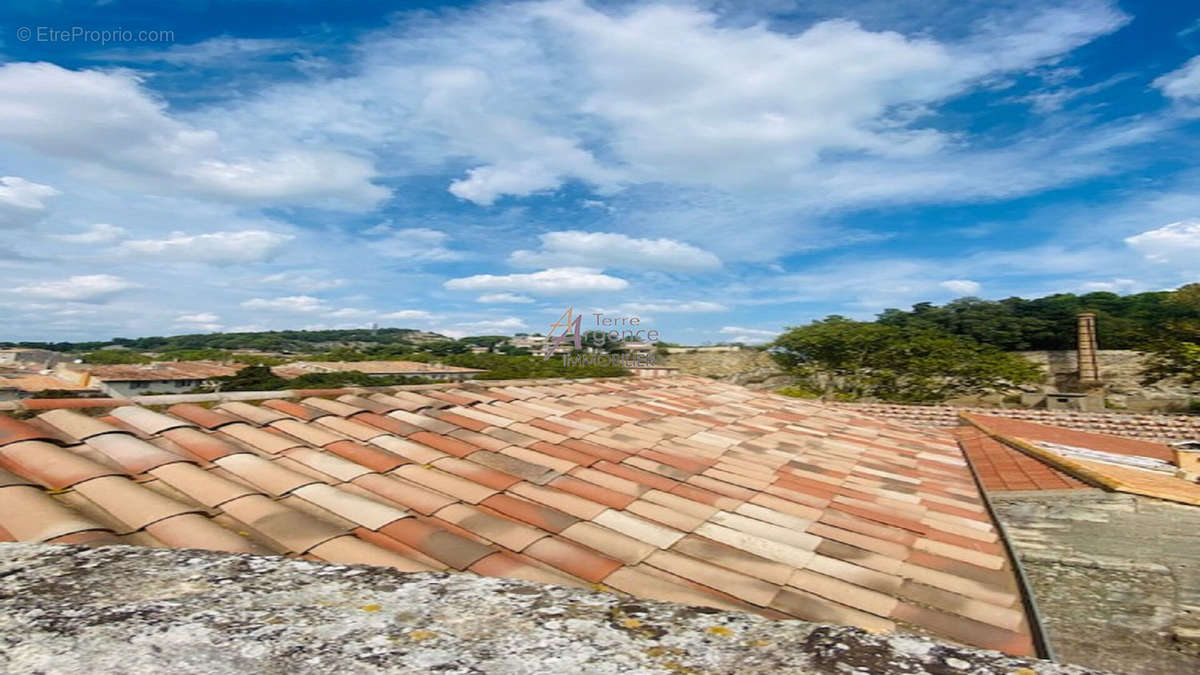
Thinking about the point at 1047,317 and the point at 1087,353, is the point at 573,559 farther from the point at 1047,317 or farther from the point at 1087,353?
the point at 1047,317

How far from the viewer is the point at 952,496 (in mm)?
4785

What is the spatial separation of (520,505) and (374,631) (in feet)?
6.57

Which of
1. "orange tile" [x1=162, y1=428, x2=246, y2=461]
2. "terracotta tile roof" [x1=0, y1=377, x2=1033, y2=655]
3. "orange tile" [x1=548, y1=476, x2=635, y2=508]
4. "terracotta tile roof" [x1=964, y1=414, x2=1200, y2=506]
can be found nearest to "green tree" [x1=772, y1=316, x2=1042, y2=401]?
"terracotta tile roof" [x1=964, y1=414, x2=1200, y2=506]

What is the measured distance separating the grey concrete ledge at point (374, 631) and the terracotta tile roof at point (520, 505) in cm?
80

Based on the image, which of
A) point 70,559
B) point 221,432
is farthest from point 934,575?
point 221,432

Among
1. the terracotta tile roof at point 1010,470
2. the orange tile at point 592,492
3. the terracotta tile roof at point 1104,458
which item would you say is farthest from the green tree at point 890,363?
the orange tile at point 592,492

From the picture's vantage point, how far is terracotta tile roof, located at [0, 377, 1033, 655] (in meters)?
2.36

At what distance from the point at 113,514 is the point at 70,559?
3.15ft

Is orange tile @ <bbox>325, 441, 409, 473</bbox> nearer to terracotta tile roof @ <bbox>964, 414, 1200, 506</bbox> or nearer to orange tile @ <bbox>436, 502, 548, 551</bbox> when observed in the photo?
orange tile @ <bbox>436, 502, 548, 551</bbox>

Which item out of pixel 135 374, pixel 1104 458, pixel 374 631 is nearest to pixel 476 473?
pixel 374 631

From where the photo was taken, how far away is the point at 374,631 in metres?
1.19

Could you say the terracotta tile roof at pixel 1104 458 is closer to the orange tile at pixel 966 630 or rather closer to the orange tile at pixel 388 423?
the orange tile at pixel 966 630

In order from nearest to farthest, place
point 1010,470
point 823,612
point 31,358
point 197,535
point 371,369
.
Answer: point 197,535
point 823,612
point 1010,470
point 31,358
point 371,369

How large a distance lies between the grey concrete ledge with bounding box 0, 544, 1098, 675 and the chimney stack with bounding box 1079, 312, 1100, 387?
123 feet
